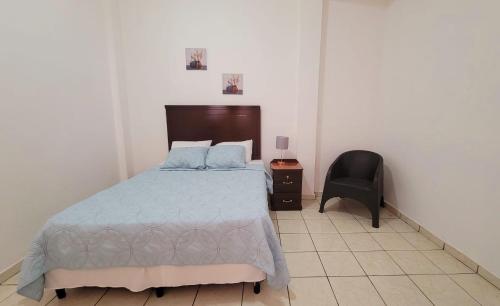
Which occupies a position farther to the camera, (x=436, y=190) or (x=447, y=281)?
(x=436, y=190)

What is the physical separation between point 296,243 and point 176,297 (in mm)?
1189

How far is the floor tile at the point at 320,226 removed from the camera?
2416 millimetres

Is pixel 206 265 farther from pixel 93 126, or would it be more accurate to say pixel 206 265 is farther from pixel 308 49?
pixel 308 49

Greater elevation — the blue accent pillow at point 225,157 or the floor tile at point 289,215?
the blue accent pillow at point 225,157

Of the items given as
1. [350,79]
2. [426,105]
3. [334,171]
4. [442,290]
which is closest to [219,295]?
[442,290]

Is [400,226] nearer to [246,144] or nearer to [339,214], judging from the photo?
[339,214]

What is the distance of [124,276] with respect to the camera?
1.49 m

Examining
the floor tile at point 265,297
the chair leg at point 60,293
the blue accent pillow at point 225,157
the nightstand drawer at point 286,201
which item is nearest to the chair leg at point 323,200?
the nightstand drawer at point 286,201

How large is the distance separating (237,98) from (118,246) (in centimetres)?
235

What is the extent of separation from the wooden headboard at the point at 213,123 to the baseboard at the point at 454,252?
6.78ft

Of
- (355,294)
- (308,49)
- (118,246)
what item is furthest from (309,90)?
(118,246)

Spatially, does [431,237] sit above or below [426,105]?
below

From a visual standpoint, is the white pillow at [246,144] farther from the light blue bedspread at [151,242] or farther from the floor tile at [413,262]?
the floor tile at [413,262]

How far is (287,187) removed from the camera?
2.87 m
